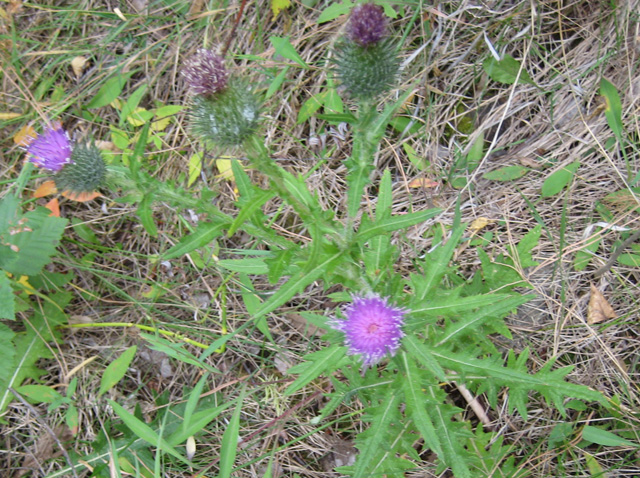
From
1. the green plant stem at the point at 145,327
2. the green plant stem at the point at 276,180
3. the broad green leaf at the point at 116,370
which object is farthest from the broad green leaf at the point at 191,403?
the green plant stem at the point at 276,180

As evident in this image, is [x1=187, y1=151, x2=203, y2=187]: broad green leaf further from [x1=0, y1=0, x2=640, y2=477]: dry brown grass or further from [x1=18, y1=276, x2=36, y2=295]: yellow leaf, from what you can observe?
[x1=18, y1=276, x2=36, y2=295]: yellow leaf

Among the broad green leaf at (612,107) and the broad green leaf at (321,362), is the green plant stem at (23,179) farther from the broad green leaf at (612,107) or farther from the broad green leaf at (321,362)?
the broad green leaf at (612,107)

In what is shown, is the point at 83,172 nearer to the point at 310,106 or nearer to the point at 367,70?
the point at 367,70

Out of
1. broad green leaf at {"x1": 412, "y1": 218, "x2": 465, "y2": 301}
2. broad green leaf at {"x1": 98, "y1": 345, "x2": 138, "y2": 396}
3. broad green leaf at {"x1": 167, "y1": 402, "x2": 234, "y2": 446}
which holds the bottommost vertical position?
broad green leaf at {"x1": 98, "y1": 345, "x2": 138, "y2": 396}

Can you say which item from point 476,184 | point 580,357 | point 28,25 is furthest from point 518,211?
point 28,25

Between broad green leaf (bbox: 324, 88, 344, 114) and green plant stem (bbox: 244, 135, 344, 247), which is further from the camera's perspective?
broad green leaf (bbox: 324, 88, 344, 114)

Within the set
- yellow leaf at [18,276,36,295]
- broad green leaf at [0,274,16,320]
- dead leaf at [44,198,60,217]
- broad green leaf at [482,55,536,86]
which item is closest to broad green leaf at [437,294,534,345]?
broad green leaf at [482,55,536,86]

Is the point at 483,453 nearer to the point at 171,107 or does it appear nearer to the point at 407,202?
the point at 407,202
